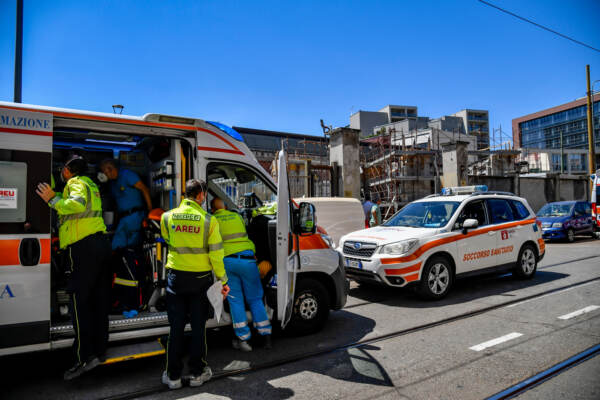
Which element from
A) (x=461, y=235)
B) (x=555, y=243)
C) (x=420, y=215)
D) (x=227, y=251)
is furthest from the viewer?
(x=555, y=243)

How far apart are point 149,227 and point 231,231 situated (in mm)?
1191

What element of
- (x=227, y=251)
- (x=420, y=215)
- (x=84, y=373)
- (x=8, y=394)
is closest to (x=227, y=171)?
(x=227, y=251)

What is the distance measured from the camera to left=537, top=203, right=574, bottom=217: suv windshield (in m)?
15.0

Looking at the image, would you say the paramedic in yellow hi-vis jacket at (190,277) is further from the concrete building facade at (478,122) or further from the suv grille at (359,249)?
the concrete building facade at (478,122)

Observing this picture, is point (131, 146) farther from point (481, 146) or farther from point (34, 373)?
point (481, 146)

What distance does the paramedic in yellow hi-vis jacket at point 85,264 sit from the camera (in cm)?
358

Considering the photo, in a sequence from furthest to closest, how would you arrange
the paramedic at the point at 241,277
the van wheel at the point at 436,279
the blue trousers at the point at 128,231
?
the van wheel at the point at 436,279 → the blue trousers at the point at 128,231 → the paramedic at the point at 241,277

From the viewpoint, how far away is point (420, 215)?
7410mm

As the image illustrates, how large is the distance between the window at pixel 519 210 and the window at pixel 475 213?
3.50 ft

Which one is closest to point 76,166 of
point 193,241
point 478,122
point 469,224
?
point 193,241

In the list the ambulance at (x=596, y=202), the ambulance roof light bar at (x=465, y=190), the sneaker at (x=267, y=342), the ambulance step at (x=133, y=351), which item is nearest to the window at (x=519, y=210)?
the ambulance roof light bar at (x=465, y=190)

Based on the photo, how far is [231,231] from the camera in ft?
14.4

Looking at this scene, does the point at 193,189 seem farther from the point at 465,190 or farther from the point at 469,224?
the point at 465,190

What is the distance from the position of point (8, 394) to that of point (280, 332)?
289 centimetres
